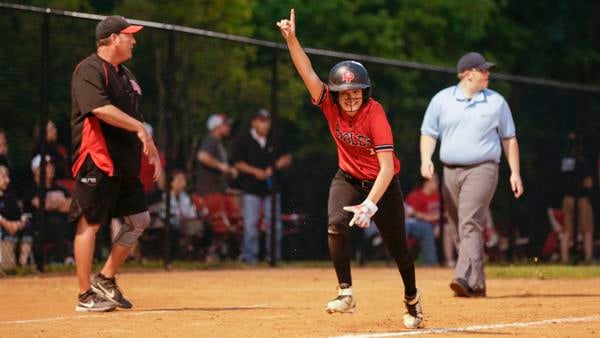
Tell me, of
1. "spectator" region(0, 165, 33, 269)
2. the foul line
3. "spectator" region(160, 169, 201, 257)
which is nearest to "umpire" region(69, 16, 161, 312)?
the foul line

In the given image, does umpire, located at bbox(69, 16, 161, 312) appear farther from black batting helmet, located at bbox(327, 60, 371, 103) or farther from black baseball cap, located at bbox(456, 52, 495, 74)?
black baseball cap, located at bbox(456, 52, 495, 74)

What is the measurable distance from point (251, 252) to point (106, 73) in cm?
794

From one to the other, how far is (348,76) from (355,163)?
67 cm

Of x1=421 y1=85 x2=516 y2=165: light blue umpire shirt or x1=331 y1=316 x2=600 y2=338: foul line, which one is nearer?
x1=331 y1=316 x2=600 y2=338: foul line

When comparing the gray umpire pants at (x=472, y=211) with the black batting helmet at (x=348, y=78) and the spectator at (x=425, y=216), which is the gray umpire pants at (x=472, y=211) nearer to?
the black batting helmet at (x=348, y=78)

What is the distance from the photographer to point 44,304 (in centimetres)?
1215

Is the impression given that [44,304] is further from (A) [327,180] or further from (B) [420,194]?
(B) [420,194]

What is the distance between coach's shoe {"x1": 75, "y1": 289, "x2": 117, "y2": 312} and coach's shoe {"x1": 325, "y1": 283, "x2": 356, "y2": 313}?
211cm

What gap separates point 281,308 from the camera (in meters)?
11.9

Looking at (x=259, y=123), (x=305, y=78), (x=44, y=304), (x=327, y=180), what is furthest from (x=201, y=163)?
(x=305, y=78)

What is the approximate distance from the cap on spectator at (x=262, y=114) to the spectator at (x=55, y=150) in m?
3.79

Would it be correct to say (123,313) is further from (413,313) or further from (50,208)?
(50,208)

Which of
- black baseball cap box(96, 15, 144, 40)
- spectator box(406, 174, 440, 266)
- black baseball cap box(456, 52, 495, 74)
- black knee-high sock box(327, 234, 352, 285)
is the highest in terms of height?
black baseball cap box(96, 15, 144, 40)

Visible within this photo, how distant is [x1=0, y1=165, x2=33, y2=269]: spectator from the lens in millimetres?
15289
